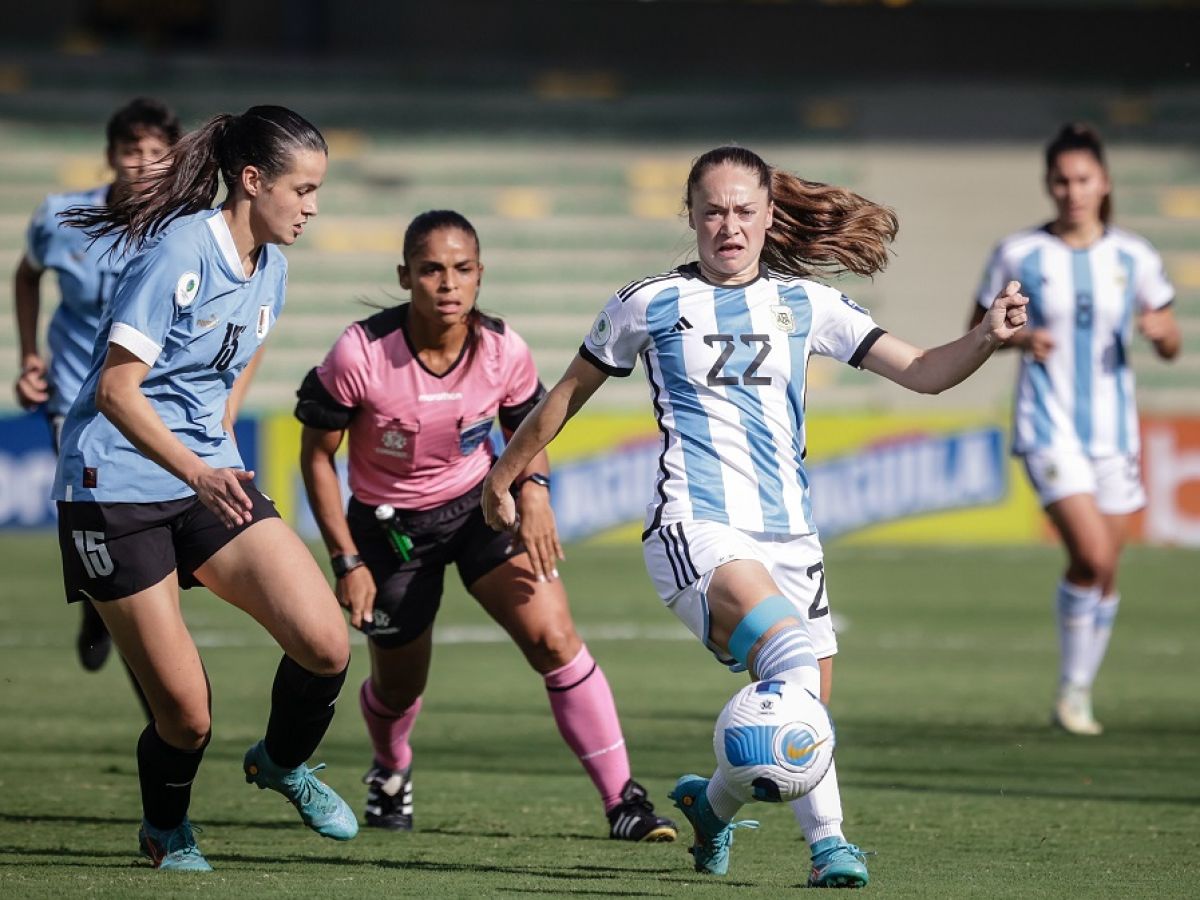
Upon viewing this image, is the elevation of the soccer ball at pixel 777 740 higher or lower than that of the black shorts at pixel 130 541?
lower

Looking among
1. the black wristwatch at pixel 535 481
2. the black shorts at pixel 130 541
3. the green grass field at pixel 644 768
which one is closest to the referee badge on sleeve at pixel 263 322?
the black shorts at pixel 130 541

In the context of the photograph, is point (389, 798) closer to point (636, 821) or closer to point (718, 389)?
point (636, 821)

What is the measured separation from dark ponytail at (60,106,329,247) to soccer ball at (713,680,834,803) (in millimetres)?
1828

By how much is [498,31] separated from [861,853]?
18.5 metres

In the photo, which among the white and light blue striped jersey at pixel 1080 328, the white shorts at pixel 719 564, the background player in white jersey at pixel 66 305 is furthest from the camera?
the white and light blue striped jersey at pixel 1080 328

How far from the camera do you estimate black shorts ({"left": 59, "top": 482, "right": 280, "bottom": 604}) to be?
4930 mm

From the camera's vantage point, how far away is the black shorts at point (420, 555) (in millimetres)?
6051

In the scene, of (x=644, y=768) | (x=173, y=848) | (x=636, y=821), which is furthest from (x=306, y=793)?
(x=644, y=768)

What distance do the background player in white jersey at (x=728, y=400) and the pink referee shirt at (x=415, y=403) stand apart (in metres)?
0.98

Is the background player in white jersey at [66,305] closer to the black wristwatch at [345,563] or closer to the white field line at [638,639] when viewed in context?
the black wristwatch at [345,563]

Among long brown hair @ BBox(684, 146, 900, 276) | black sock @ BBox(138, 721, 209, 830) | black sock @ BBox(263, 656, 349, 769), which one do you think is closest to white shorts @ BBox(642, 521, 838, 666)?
long brown hair @ BBox(684, 146, 900, 276)

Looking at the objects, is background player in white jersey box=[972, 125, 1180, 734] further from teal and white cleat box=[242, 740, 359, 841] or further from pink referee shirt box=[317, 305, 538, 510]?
teal and white cleat box=[242, 740, 359, 841]

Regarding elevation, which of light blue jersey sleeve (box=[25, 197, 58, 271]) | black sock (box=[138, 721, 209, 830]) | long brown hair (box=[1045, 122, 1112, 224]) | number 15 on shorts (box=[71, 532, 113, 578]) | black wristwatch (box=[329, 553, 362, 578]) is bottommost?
black sock (box=[138, 721, 209, 830])

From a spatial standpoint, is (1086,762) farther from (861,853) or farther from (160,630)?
(160,630)
